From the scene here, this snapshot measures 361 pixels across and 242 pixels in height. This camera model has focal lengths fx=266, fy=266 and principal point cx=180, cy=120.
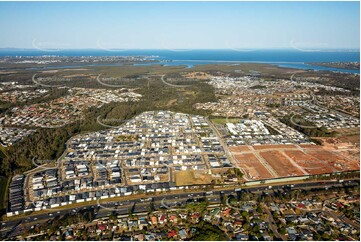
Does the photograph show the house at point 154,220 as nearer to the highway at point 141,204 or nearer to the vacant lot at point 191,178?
the highway at point 141,204

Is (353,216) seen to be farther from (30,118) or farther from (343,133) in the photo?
(30,118)

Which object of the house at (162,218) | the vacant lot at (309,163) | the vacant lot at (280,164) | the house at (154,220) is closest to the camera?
the house at (154,220)

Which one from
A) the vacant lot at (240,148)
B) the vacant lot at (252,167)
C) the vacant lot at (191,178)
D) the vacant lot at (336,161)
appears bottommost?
the vacant lot at (191,178)

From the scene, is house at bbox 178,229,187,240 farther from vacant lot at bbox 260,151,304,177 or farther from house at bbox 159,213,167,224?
vacant lot at bbox 260,151,304,177

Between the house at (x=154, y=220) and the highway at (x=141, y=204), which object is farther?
the highway at (x=141, y=204)

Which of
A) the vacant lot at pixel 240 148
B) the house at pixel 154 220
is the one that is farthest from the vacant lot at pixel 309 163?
the house at pixel 154 220

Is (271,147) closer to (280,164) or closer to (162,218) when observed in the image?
(280,164)

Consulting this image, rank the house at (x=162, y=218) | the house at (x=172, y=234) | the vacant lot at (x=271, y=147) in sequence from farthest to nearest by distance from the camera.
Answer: the vacant lot at (x=271, y=147)
the house at (x=162, y=218)
the house at (x=172, y=234)

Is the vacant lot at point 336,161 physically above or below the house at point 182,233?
above

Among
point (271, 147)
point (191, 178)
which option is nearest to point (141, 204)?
point (191, 178)
